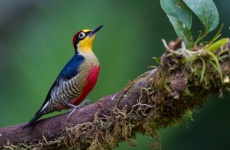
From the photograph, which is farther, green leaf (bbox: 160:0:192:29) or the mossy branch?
green leaf (bbox: 160:0:192:29)

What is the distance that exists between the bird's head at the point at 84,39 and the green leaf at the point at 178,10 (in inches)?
53.0

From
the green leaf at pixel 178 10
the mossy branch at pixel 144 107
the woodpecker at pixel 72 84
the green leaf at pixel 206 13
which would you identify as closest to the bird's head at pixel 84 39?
the woodpecker at pixel 72 84

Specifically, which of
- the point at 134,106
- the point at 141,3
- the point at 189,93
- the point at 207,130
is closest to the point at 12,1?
the point at 141,3

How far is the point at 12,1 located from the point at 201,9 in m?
4.03

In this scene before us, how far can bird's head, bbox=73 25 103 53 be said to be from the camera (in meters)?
4.12

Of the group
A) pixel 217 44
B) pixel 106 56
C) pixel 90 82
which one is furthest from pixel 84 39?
pixel 217 44

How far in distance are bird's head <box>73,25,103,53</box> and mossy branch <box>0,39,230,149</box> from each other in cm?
101

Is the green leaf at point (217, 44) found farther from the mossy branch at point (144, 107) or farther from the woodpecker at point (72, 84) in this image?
the woodpecker at point (72, 84)

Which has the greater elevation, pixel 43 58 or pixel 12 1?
pixel 12 1

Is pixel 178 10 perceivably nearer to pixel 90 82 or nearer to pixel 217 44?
pixel 217 44

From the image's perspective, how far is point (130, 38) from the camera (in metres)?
4.35

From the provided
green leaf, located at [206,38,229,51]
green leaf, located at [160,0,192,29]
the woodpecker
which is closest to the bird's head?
the woodpecker

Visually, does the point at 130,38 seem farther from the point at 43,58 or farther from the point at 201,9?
the point at 201,9

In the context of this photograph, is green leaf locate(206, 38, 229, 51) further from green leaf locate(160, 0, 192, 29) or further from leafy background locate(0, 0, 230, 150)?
leafy background locate(0, 0, 230, 150)
